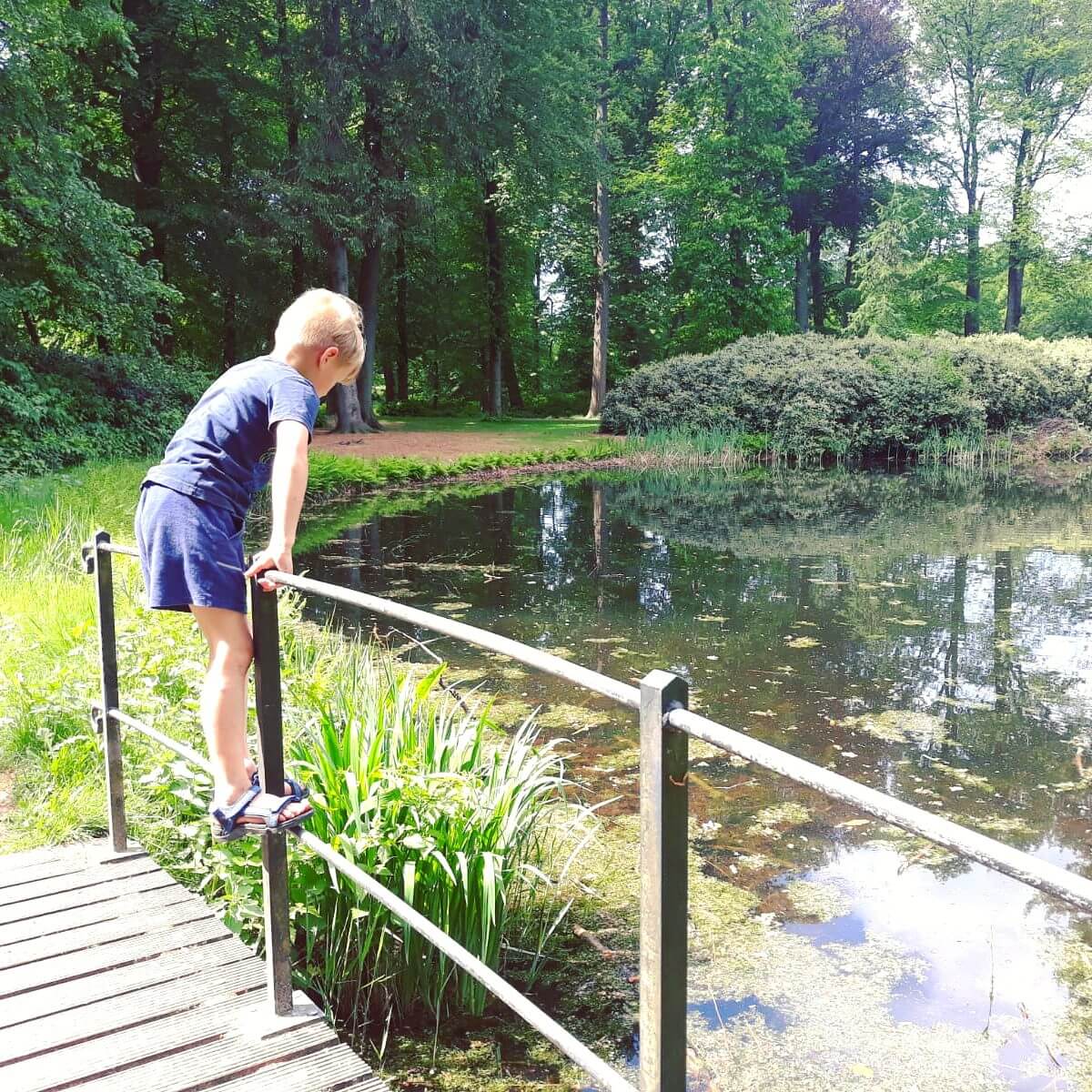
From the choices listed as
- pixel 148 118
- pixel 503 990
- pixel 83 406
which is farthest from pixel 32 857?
pixel 148 118

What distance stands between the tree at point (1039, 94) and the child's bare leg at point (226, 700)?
38.6m

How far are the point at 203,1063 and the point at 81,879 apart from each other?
1.11 metres

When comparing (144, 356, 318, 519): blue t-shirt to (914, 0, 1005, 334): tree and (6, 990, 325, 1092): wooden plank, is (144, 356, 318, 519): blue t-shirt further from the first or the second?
(914, 0, 1005, 334): tree

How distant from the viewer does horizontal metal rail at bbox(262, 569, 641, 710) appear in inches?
51.3

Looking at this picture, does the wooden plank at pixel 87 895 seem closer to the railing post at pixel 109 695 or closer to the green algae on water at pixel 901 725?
the railing post at pixel 109 695

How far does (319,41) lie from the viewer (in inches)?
853

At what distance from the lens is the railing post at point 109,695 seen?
114 inches

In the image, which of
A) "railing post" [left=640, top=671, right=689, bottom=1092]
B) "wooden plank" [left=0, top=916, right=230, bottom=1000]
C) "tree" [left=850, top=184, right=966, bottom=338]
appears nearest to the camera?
"railing post" [left=640, top=671, right=689, bottom=1092]

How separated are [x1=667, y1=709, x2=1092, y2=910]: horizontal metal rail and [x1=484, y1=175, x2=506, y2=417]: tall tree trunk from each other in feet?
103

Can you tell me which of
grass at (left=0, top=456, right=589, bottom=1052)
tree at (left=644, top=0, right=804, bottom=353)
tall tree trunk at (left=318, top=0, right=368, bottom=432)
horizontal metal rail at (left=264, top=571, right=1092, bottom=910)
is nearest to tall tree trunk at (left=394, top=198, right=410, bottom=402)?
tree at (left=644, top=0, right=804, bottom=353)

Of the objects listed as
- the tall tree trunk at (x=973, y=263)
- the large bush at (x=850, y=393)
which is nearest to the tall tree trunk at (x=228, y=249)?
the large bush at (x=850, y=393)

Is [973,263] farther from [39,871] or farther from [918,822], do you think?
[918,822]

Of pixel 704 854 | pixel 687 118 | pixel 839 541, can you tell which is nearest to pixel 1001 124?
pixel 687 118

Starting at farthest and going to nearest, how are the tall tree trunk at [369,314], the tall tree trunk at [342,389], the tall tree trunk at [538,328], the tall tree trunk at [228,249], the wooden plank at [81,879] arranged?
the tall tree trunk at [538,328]
the tall tree trunk at [369,314]
the tall tree trunk at [228,249]
the tall tree trunk at [342,389]
the wooden plank at [81,879]
